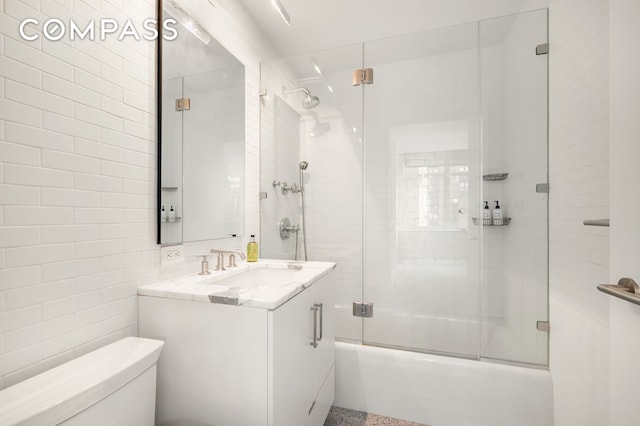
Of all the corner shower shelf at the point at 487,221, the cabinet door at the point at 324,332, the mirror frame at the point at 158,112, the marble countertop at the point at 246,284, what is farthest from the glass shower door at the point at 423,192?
the mirror frame at the point at 158,112

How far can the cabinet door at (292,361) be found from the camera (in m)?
1.00

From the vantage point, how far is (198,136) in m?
1.54

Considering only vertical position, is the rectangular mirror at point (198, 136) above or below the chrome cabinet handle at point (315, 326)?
above

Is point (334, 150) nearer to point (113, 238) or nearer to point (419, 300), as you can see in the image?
Result: point (419, 300)

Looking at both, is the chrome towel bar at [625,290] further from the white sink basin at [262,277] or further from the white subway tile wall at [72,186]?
the white subway tile wall at [72,186]

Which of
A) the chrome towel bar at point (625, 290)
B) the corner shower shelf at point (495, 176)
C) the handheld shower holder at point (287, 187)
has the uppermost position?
the corner shower shelf at point (495, 176)

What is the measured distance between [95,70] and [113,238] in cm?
63

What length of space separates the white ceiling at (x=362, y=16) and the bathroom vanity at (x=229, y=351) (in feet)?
6.31

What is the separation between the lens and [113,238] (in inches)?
43.6

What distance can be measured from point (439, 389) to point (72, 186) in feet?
6.87

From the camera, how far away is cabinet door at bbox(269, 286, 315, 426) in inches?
39.4

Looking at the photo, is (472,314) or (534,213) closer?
(534,213)

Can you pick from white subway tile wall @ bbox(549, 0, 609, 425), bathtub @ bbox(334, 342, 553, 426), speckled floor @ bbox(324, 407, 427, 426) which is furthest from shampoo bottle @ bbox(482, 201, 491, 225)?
speckled floor @ bbox(324, 407, 427, 426)

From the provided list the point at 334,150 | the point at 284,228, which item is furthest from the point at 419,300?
the point at 334,150
